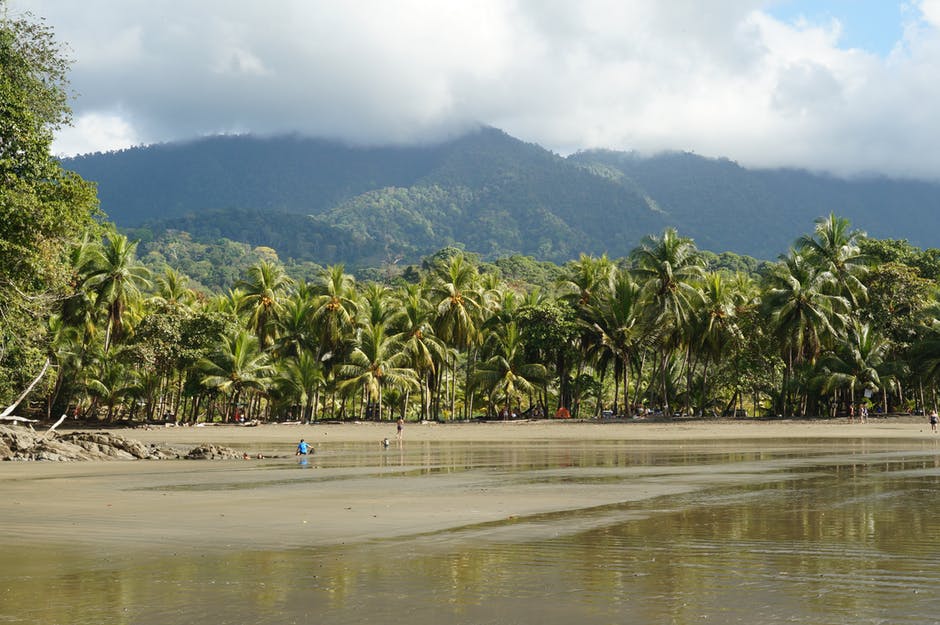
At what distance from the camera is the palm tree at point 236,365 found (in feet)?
182

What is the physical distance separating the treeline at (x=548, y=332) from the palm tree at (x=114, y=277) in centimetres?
9

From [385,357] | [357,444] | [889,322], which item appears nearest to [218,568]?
[357,444]

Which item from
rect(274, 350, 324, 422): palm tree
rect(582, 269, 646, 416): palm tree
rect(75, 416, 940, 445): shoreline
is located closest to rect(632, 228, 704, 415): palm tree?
rect(582, 269, 646, 416): palm tree

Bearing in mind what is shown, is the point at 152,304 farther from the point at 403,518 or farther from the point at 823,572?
the point at 823,572

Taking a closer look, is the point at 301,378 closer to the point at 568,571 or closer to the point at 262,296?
the point at 262,296

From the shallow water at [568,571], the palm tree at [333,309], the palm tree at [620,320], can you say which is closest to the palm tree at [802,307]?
the palm tree at [620,320]

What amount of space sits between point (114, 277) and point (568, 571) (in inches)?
2026

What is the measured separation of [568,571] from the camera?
777cm

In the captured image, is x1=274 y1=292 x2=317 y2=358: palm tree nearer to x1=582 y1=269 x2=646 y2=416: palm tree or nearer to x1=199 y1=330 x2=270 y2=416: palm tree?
x1=199 y1=330 x2=270 y2=416: palm tree

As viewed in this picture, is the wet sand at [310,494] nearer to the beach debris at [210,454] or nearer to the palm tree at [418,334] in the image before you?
the beach debris at [210,454]

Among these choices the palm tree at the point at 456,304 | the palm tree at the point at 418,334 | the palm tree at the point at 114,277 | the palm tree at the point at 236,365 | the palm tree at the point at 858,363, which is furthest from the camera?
the palm tree at the point at 456,304

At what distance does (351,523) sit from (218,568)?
3.24m

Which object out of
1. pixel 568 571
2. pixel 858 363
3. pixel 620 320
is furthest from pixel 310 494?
pixel 858 363

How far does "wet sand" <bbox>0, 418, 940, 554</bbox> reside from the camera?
1038cm
